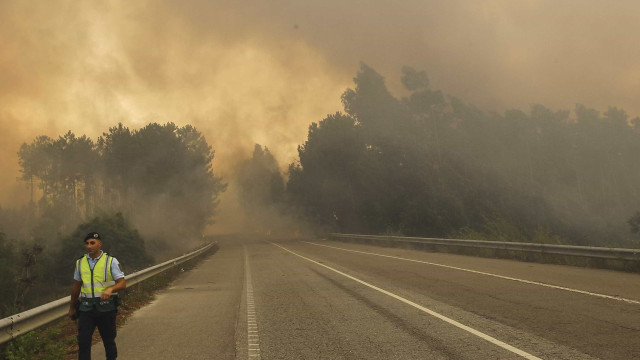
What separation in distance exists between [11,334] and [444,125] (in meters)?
59.7

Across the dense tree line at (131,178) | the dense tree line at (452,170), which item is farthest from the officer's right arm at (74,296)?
the dense tree line at (131,178)

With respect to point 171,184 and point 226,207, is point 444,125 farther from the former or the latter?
point 226,207

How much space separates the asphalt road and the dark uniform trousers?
1033 millimetres

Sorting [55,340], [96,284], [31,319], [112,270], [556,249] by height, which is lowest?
[55,340]

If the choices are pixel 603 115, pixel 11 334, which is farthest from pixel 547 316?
pixel 603 115

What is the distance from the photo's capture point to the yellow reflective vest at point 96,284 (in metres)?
4.82

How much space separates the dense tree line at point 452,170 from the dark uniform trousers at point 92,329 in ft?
144

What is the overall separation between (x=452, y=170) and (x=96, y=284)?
53.9 meters

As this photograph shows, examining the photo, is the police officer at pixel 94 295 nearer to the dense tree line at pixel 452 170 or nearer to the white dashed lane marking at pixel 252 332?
the white dashed lane marking at pixel 252 332

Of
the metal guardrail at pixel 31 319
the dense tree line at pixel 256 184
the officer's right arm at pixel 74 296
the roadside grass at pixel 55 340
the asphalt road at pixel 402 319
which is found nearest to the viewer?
the officer's right arm at pixel 74 296

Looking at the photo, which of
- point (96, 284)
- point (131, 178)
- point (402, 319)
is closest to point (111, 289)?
point (96, 284)

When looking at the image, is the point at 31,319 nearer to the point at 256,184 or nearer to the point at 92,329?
the point at 92,329

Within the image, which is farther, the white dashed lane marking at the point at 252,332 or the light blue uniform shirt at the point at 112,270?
the white dashed lane marking at the point at 252,332

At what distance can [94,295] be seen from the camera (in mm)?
4816
